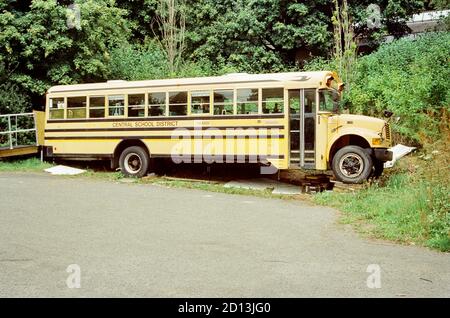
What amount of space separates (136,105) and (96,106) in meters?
1.36

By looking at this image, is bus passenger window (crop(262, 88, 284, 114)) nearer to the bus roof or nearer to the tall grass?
the bus roof

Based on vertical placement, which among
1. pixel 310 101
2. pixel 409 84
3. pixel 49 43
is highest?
pixel 49 43

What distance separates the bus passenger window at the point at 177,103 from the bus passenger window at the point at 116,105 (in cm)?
156

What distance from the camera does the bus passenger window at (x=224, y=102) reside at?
13.4 meters

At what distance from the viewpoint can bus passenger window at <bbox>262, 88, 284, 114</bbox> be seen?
42.0 ft

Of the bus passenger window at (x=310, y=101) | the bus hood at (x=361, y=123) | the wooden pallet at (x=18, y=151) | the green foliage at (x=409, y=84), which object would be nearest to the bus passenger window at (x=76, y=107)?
the wooden pallet at (x=18, y=151)

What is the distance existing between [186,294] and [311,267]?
5.73ft

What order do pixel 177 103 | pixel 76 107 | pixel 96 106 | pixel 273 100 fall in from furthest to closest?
pixel 76 107 < pixel 96 106 < pixel 177 103 < pixel 273 100

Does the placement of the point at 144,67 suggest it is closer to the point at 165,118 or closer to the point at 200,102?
the point at 165,118

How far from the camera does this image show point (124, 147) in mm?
14797

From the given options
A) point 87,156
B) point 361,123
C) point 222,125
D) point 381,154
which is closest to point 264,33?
point 222,125

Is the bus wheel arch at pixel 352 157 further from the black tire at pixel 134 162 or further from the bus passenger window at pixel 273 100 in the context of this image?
the black tire at pixel 134 162


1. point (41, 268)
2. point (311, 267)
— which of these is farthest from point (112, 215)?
point (311, 267)

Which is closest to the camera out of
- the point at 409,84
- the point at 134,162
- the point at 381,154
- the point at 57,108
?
the point at 381,154
